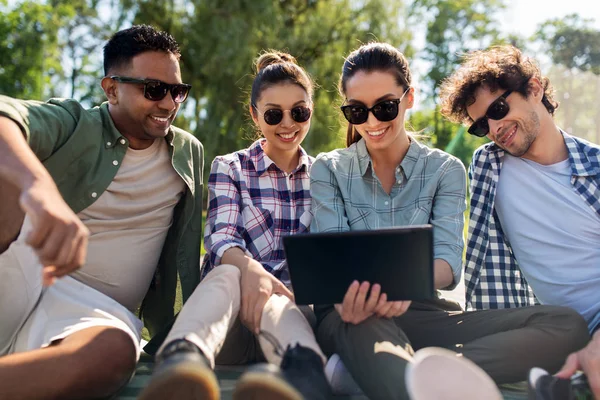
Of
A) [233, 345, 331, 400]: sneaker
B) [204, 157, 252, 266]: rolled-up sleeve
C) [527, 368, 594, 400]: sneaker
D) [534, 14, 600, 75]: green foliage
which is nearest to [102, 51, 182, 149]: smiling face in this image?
[204, 157, 252, 266]: rolled-up sleeve

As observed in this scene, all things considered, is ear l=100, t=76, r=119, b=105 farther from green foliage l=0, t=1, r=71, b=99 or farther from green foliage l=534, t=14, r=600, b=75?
green foliage l=534, t=14, r=600, b=75

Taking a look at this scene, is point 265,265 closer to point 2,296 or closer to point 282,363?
point 282,363

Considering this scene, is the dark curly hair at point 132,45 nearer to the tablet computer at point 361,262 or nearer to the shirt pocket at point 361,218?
the shirt pocket at point 361,218

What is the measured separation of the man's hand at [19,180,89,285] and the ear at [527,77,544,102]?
233cm

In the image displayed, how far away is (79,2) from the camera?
16.7 m

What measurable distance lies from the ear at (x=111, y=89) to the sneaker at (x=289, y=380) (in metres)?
1.76

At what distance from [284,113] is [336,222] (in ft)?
2.32

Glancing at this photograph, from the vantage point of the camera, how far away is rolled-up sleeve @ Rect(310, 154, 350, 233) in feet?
9.28

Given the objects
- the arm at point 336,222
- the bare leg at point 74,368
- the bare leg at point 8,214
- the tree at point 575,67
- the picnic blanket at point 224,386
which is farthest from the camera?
the tree at point 575,67

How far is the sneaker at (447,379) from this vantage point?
5.65ft

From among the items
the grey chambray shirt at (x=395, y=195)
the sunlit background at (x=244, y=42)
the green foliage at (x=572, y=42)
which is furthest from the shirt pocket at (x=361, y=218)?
the green foliage at (x=572, y=42)

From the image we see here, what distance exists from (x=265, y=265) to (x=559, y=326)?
4.29ft

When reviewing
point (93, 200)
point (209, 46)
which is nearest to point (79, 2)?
point (209, 46)

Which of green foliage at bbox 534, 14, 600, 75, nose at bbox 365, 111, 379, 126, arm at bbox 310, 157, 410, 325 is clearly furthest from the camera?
green foliage at bbox 534, 14, 600, 75
